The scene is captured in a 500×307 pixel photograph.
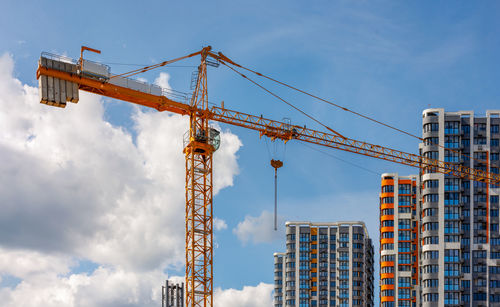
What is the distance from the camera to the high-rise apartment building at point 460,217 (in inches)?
5630

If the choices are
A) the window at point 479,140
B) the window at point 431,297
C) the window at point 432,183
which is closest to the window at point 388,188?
the window at point 432,183

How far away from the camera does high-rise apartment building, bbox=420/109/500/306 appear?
14300 cm

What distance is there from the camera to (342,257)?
633ft

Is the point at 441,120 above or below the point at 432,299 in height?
above

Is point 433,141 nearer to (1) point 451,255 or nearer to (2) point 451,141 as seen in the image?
(2) point 451,141

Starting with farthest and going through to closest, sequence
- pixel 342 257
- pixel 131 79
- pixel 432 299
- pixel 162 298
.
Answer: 1. pixel 342 257
2. pixel 432 299
3. pixel 131 79
4. pixel 162 298

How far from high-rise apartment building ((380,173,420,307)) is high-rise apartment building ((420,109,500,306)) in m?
15.5

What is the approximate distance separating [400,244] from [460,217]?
75.4ft

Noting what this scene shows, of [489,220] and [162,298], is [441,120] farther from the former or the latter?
[162,298]

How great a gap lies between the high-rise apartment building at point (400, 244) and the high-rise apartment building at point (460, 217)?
1548 centimetres

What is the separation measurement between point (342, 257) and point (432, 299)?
51.9m

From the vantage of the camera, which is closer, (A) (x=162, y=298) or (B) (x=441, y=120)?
(A) (x=162, y=298)

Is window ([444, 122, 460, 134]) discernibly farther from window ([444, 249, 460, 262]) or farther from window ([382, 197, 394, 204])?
A: window ([382, 197, 394, 204])

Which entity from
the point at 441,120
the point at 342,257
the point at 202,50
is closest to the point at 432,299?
the point at 441,120
